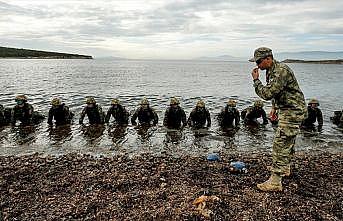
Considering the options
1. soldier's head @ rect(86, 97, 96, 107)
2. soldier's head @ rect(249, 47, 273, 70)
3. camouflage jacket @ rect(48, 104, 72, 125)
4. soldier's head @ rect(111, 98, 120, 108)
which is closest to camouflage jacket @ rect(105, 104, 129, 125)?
soldier's head @ rect(111, 98, 120, 108)

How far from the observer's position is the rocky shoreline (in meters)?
7.57

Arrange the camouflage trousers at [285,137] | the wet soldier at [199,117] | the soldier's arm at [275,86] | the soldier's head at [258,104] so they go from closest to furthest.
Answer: the soldier's arm at [275,86], the camouflage trousers at [285,137], the wet soldier at [199,117], the soldier's head at [258,104]

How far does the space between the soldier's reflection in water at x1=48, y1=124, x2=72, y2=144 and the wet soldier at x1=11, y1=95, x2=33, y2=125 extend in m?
1.45

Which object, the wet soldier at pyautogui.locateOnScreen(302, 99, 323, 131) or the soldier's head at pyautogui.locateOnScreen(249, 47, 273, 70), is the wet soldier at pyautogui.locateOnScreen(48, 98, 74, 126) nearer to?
the wet soldier at pyautogui.locateOnScreen(302, 99, 323, 131)

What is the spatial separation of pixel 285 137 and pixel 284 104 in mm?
736

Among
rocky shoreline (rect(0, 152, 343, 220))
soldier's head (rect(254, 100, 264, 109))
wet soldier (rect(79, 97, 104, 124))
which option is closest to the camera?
rocky shoreline (rect(0, 152, 343, 220))

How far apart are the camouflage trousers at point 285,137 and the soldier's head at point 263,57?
1168 millimetres

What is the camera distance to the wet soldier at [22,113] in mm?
18920

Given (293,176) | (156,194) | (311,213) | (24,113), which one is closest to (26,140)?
(24,113)

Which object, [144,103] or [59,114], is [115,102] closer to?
[144,103]

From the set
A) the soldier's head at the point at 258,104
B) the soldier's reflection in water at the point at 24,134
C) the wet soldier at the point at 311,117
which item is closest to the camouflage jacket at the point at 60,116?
the soldier's reflection in water at the point at 24,134

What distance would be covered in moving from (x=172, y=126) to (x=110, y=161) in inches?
290

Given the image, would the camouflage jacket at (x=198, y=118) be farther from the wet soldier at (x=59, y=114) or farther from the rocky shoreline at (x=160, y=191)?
the rocky shoreline at (x=160, y=191)

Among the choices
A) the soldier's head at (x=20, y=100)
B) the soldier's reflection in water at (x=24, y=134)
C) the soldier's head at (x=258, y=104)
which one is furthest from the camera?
the soldier's head at (x=258, y=104)
